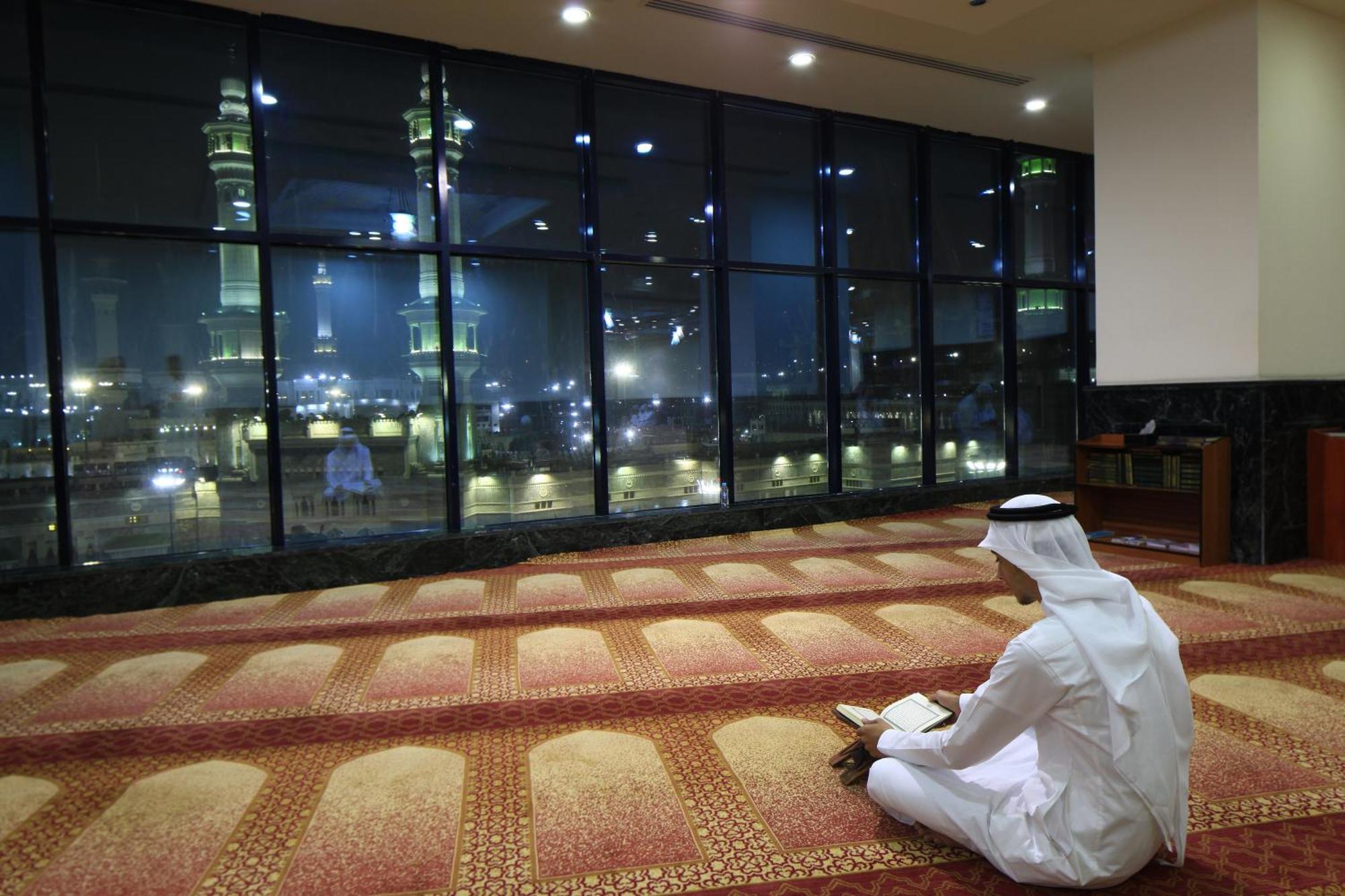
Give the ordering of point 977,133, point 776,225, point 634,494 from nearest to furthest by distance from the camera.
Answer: point 634,494, point 776,225, point 977,133

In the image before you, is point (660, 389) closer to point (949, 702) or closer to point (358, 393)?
point (358, 393)

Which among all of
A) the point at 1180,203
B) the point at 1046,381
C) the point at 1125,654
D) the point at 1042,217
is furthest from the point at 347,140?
the point at 1046,381

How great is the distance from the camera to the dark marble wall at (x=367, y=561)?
4.44 m

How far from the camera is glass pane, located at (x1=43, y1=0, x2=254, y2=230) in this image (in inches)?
180

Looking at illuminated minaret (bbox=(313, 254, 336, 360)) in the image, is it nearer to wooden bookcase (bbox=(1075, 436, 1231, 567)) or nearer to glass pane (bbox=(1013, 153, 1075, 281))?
wooden bookcase (bbox=(1075, 436, 1231, 567))

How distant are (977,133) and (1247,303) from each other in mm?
3348

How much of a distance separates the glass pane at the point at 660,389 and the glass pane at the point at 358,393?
1328 millimetres

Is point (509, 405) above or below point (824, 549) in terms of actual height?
above

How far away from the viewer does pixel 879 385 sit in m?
7.36

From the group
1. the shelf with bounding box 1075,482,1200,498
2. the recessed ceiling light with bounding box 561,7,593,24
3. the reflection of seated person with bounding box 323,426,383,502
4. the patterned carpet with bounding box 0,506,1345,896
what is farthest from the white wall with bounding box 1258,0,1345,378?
the reflection of seated person with bounding box 323,426,383,502

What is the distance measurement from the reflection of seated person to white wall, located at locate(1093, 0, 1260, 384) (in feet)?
16.8

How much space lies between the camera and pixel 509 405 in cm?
582

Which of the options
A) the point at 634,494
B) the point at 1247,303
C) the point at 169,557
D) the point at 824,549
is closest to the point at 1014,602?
the point at 824,549

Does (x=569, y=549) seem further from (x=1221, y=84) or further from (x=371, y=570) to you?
(x=1221, y=84)
